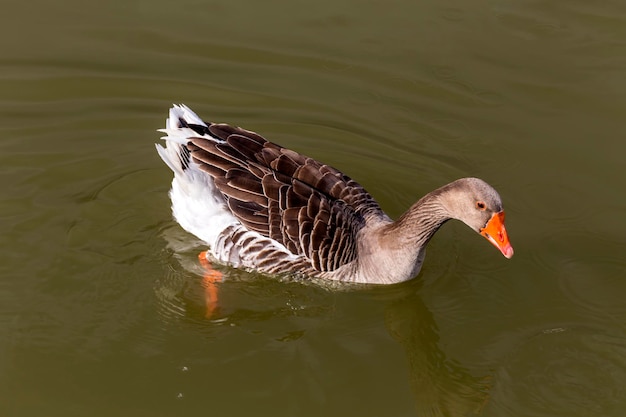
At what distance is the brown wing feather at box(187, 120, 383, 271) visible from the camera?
7.70m

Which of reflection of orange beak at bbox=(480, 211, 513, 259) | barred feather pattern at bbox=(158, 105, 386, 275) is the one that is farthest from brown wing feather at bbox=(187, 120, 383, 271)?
reflection of orange beak at bbox=(480, 211, 513, 259)

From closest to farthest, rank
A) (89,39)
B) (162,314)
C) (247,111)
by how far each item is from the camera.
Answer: (162,314) → (247,111) → (89,39)

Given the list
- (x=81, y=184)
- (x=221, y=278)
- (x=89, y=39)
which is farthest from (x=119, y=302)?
(x=89, y=39)

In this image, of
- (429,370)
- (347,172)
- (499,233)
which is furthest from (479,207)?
(347,172)

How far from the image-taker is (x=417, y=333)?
7746 mm

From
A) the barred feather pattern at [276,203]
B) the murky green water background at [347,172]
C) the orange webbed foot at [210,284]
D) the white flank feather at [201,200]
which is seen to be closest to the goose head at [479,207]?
the murky green water background at [347,172]

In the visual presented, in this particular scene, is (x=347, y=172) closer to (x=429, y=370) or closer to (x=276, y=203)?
(x=276, y=203)

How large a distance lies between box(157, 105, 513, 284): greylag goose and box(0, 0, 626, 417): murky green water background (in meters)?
0.29

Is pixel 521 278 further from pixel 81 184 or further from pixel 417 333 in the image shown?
pixel 81 184

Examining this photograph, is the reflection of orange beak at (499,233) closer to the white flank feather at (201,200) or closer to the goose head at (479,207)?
the goose head at (479,207)

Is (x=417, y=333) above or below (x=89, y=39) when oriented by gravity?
below

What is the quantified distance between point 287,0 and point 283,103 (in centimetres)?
262

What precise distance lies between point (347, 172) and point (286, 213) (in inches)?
80.8

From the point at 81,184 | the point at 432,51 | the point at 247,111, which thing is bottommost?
the point at 81,184
